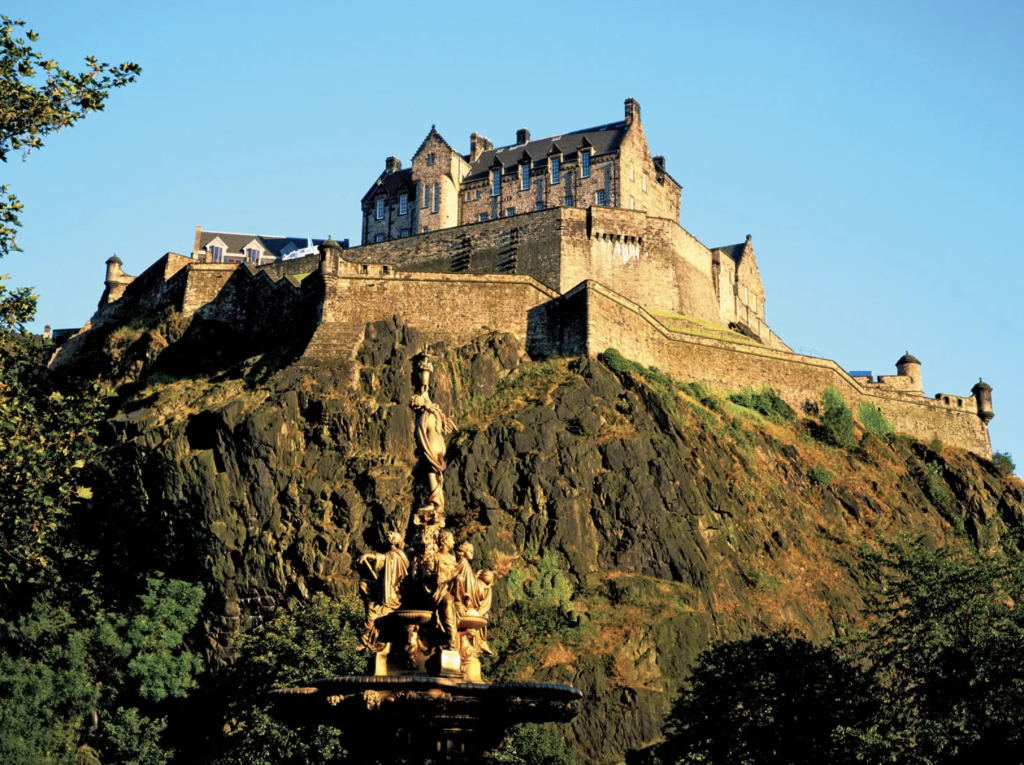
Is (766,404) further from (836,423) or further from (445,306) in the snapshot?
(445,306)

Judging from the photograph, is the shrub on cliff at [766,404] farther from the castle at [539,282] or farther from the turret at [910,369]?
the turret at [910,369]

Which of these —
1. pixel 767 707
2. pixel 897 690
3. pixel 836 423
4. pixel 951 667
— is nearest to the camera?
pixel 951 667

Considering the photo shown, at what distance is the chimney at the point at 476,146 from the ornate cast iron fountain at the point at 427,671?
7232cm

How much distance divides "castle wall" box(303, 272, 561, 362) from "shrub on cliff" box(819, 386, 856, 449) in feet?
53.2

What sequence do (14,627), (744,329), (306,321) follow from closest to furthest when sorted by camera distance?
(14,627) → (306,321) → (744,329)

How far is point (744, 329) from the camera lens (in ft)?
287

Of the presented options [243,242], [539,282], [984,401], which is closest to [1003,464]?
[984,401]

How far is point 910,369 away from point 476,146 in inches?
1338

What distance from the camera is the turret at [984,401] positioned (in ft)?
260

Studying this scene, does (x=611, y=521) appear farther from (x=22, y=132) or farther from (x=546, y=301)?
(x=22, y=132)

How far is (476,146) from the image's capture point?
304 ft

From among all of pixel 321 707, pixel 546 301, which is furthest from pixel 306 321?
pixel 321 707

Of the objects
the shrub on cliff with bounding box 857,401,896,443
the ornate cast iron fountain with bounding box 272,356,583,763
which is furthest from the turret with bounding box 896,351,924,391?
the ornate cast iron fountain with bounding box 272,356,583,763

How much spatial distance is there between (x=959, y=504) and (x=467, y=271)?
31.1 metres
